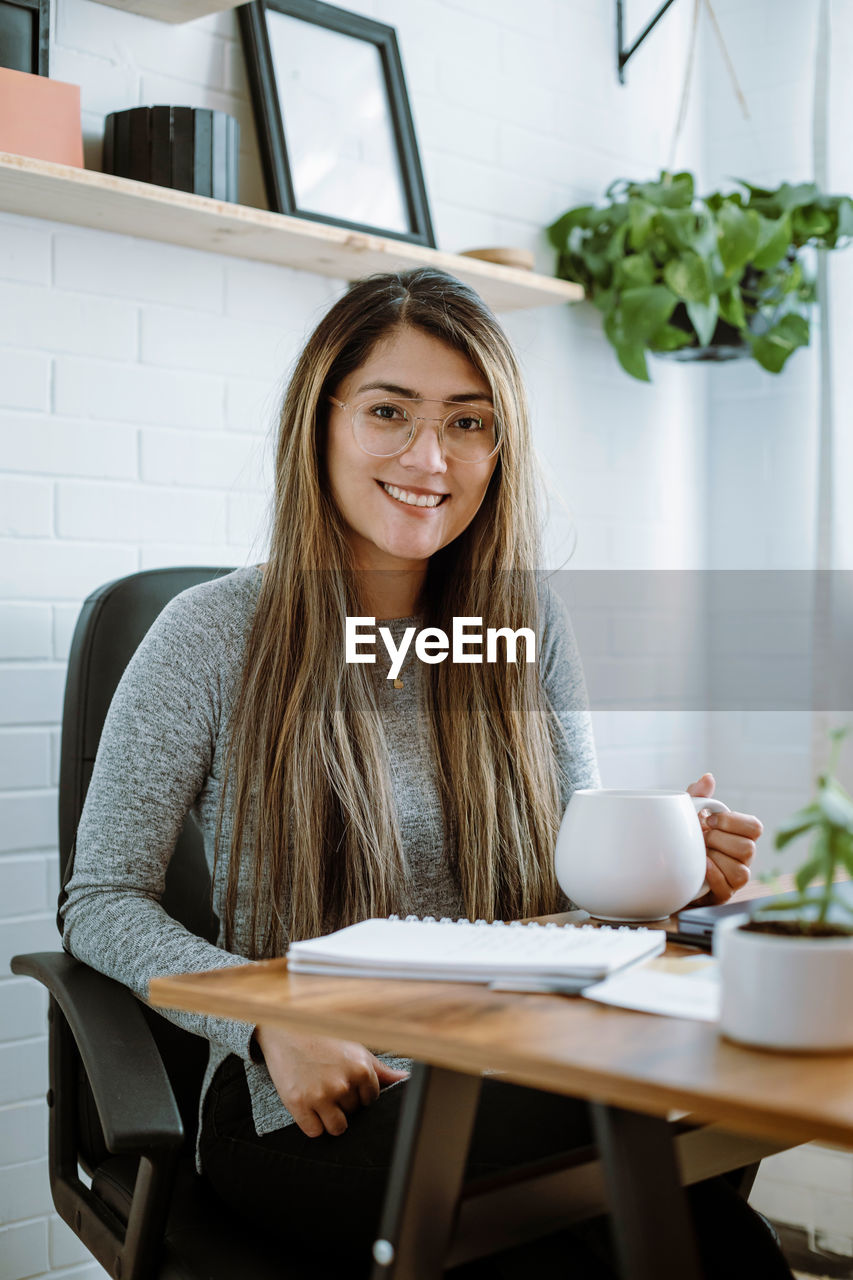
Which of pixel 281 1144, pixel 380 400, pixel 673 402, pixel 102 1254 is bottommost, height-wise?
pixel 102 1254

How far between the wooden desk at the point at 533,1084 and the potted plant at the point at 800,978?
0.04ft

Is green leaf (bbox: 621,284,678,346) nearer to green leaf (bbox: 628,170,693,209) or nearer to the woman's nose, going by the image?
green leaf (bbox: 628,170,693,209)

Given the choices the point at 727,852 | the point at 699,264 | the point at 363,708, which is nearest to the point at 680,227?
the point at 699,264

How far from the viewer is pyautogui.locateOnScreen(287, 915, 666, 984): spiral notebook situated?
0.76 meters

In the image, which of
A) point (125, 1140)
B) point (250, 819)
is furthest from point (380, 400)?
point (125, 1140)

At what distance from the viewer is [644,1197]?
654mm

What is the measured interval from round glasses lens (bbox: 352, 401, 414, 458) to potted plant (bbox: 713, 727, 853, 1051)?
2.95 feet

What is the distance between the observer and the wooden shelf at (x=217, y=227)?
1.65 m

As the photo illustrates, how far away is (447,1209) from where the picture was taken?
77 cm

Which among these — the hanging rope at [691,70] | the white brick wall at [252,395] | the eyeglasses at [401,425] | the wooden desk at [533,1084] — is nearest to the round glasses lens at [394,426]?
the eyeglasses at [401,425]

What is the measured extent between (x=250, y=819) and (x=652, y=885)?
480mm

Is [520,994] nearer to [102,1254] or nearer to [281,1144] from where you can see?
[281,1144]

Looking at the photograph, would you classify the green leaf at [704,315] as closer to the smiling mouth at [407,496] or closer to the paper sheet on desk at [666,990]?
the smiling mouth at [407,496]

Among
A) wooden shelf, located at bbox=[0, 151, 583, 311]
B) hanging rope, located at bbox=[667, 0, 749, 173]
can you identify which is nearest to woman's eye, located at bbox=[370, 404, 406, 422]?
wooden shelf, located at bbox=[0, 151, 583, 311]
